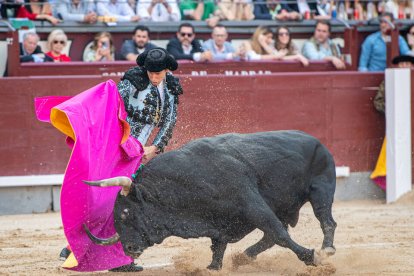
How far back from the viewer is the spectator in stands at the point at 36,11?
344 inches

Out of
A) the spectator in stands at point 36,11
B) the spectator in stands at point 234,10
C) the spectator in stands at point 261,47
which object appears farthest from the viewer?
the spectator in stands at point 234,10

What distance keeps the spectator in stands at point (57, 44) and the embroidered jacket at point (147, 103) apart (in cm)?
340

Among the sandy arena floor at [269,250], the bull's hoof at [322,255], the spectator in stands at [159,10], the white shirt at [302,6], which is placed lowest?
the sandy arena floor at [269,250]

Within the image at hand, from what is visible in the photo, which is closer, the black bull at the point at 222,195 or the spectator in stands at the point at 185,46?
the black bull at the point at 222,195

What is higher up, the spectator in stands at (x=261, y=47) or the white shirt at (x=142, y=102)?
the white shirt at (x=142, y=102)

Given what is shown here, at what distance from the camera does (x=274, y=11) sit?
1028 cm

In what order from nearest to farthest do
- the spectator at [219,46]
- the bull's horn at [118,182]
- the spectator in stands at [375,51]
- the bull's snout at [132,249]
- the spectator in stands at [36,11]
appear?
the bull's horn at [118,182], the bull's snout at [132,249], the spectator in stands at [36,11], the spectator at [219,46], the spectator in stands at [375,51]

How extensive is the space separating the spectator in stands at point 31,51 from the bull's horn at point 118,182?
13.4 feet

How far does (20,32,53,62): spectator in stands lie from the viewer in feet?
27.9

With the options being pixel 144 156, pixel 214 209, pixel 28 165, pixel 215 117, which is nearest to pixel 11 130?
pixel 28 165

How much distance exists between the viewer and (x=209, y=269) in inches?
206

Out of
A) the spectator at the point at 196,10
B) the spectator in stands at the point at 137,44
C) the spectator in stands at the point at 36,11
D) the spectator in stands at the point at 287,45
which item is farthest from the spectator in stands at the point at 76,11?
the spectator in stands at the point at 287,45

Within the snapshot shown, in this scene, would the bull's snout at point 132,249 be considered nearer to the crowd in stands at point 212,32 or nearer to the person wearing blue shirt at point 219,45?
the crowd in stands at point 212,32

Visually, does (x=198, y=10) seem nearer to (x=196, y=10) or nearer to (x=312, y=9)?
(x=196, y=10)
